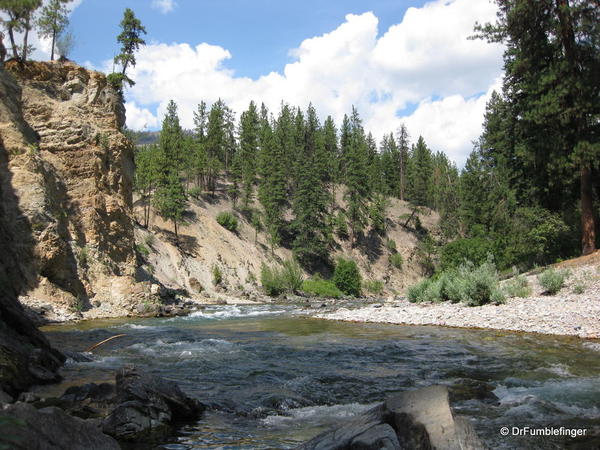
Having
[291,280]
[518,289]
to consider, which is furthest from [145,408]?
[291,280]

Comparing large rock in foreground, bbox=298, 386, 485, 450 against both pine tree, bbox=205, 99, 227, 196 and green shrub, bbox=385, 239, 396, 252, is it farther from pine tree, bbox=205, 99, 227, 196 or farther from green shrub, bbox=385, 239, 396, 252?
green shrub, bbox=385, 239, 396, 252

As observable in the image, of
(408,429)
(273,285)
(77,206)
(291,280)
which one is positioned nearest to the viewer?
(408,429)

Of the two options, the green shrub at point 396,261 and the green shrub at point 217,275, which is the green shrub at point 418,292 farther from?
the green shrub at point 396,261

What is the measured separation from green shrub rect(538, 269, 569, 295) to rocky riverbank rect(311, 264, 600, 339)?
0.74ft

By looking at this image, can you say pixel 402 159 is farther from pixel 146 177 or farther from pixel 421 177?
pixel 146 177

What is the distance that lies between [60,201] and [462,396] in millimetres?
27825

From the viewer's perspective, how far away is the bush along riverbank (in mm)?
12969

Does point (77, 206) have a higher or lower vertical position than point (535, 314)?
higher

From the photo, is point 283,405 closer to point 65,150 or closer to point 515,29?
point 515,29

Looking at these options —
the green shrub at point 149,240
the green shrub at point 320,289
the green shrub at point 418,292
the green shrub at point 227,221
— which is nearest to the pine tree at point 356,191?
the green shrub at point 227,221

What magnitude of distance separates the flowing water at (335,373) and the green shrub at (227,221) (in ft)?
148

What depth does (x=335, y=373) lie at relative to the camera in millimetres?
9320

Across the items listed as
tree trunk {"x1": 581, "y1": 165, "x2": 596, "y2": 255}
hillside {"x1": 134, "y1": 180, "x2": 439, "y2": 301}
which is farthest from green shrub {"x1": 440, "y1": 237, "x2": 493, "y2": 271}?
hillside {"x1": 134, "y1": 180, "x2": 439, "y2": 301}

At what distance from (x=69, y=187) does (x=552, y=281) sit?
28.4 m
